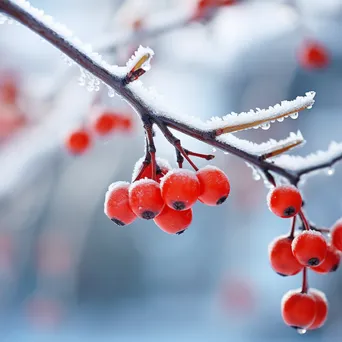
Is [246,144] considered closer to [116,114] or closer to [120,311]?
[116,114]

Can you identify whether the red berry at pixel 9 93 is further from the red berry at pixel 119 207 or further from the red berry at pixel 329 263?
the red berry at pixel 329 263

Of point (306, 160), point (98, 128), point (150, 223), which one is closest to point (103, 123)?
point (98, 128)

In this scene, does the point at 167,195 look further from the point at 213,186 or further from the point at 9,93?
the point at 9,93

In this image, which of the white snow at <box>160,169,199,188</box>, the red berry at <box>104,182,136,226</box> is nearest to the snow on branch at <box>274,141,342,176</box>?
the white snow at <box>160,169,199,188</box>

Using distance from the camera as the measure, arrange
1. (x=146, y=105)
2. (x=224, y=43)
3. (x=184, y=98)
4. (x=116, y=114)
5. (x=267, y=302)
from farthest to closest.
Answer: (x=267, y=302) < (x=184, y=98) < (x=224, y=43) < (x=116, y=114) < (x=146, y=105)

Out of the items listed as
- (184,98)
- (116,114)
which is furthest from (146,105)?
(184,98)

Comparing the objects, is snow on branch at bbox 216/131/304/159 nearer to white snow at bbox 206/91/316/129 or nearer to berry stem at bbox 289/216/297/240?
white snow at bbox 206/91/316/129
